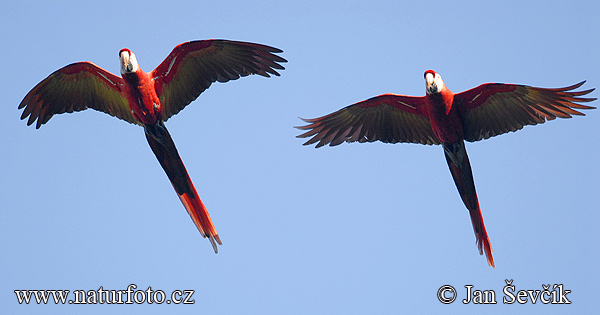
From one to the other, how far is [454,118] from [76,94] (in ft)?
17.3

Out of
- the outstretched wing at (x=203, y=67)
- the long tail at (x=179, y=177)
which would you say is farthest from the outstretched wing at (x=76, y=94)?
the outstretched wing at (x=203, y=67)

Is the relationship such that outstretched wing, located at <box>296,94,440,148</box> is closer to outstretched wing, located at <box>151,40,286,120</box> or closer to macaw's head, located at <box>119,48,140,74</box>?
outstretched wing, located at <box>151,40,286,120</box>

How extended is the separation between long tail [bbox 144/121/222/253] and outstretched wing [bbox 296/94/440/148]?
6.20 ft

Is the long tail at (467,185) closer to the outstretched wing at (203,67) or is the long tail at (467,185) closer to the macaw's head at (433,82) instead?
the macaw's head at (433,82)

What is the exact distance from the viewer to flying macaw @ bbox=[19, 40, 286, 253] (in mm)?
11250

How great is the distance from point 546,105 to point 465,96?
1.07 meters

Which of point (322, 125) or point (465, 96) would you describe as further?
point (322, 125)

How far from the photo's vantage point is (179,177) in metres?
11.6

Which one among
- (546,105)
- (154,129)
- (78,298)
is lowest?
(78,298)

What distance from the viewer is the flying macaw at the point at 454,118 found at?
11.3m

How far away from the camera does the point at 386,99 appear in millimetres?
11984

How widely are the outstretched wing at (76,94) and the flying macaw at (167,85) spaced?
0.01 meters

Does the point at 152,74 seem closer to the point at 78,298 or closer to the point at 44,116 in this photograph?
the point at 44,116

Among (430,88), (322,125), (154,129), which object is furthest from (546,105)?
(154,129)
